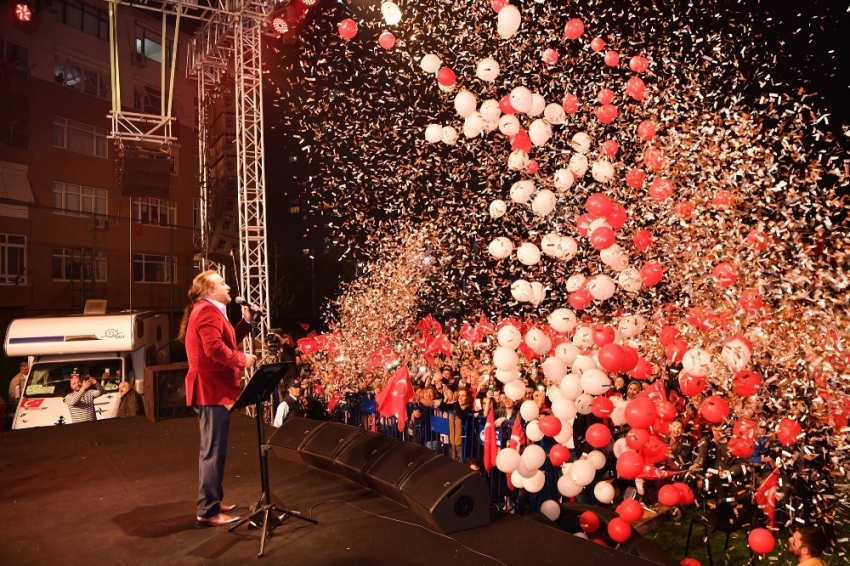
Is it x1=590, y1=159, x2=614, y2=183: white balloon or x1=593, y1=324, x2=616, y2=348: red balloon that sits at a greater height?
x1=590, y1=159, x2=614, y2=183: white balloon

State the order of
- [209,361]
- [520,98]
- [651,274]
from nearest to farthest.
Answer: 1. [209,361]
2. [651,274]
3. [520,98]

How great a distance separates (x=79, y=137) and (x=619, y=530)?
2236 centimetres

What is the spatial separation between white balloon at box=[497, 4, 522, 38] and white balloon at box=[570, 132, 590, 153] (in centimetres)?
134

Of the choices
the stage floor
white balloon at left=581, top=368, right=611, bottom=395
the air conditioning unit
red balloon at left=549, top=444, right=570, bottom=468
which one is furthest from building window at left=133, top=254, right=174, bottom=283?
white balloon at left=581, top=368, right=611, bottom=395

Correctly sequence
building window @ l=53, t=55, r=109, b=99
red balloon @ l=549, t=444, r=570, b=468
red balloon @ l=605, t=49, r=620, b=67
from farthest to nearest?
building window @ l=53, t=55, r=109, b=99 → red balloon @ l=605, t=49, r=620, b=67 → red balloon @ l=549, t=444, r=570, b=468

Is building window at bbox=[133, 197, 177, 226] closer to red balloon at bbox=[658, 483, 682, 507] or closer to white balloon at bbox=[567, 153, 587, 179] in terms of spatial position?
white balloon at bbox=[567, 153, 587, 179]

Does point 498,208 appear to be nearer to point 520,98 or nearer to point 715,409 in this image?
point 520,98

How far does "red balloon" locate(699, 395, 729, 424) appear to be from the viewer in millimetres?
5230

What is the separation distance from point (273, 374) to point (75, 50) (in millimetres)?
22097

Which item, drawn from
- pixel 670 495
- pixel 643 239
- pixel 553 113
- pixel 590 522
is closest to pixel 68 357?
pixel 553 113

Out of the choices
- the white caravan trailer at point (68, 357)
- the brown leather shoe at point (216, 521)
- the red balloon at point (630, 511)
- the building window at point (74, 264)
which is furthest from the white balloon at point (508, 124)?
the building window at point (74, 264)

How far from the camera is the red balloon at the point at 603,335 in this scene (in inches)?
234

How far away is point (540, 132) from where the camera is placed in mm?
6242

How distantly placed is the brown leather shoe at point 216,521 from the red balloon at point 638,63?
5.91m
